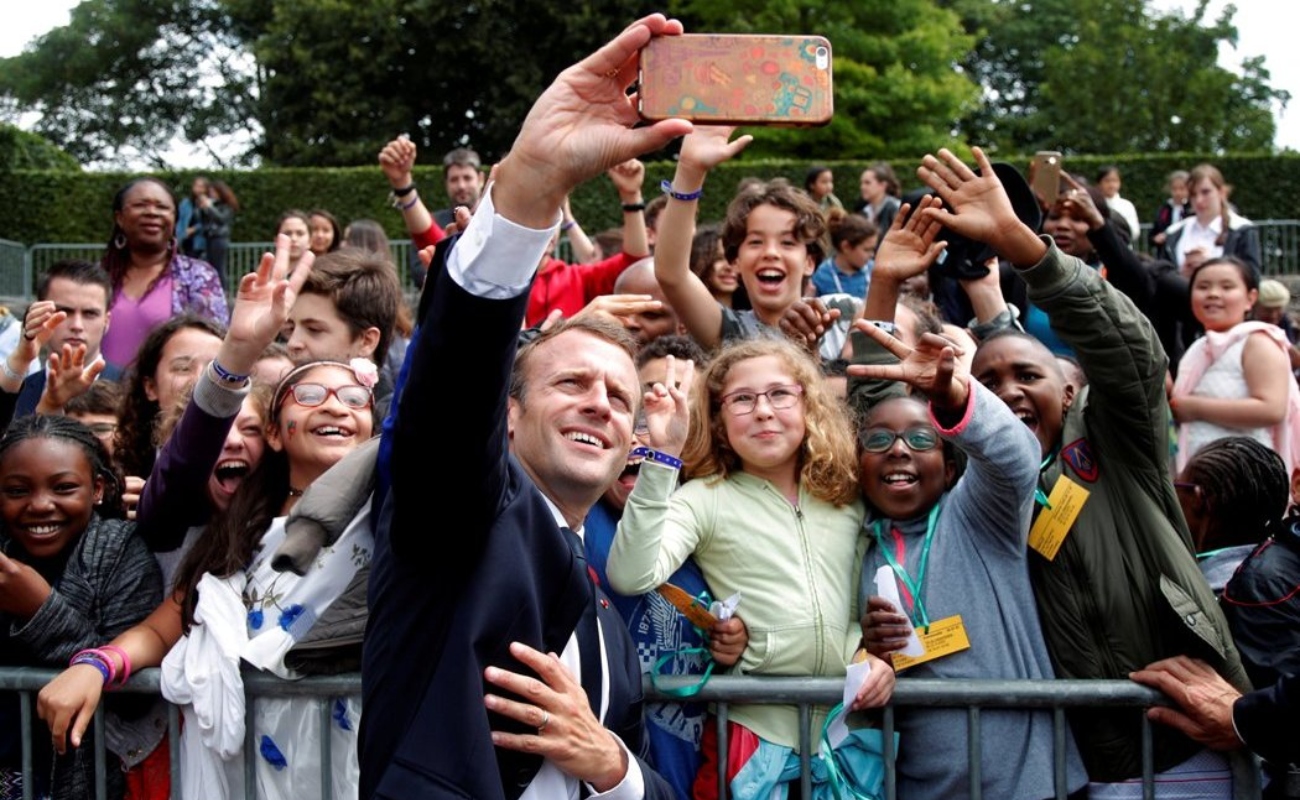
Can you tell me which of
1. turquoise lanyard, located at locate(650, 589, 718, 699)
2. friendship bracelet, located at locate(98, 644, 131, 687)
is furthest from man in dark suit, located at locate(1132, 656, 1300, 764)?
friendship bracelet, located at locate(98, 644, 131, 687)

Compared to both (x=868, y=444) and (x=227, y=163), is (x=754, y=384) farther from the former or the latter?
(x=227, y=163)

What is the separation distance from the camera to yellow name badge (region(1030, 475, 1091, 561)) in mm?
3350

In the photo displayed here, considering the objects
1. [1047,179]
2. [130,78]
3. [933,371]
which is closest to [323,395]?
[933,371]

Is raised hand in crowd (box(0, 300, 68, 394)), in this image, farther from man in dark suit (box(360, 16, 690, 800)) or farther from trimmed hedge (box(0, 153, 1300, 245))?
trimmed hedge (box(0, 153, 1300, 245))

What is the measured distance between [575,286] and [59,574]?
2.73m

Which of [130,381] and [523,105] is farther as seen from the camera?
[523,105]

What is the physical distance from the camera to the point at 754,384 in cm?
378

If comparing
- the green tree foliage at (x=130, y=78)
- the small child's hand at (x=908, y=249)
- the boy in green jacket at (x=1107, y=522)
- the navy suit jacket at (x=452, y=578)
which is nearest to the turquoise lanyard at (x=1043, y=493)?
the boy in green jacket at (x=1107, y=522)

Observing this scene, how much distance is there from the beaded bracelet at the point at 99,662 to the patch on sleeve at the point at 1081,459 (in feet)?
8.19

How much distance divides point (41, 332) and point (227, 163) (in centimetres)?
4292

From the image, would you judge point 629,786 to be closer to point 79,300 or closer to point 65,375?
point 65,375

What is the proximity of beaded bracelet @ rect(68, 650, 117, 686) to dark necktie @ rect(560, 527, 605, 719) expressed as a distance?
1.42 meters

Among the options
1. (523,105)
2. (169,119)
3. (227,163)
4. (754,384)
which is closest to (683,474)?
(754,384)

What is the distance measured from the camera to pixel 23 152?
935 inches
